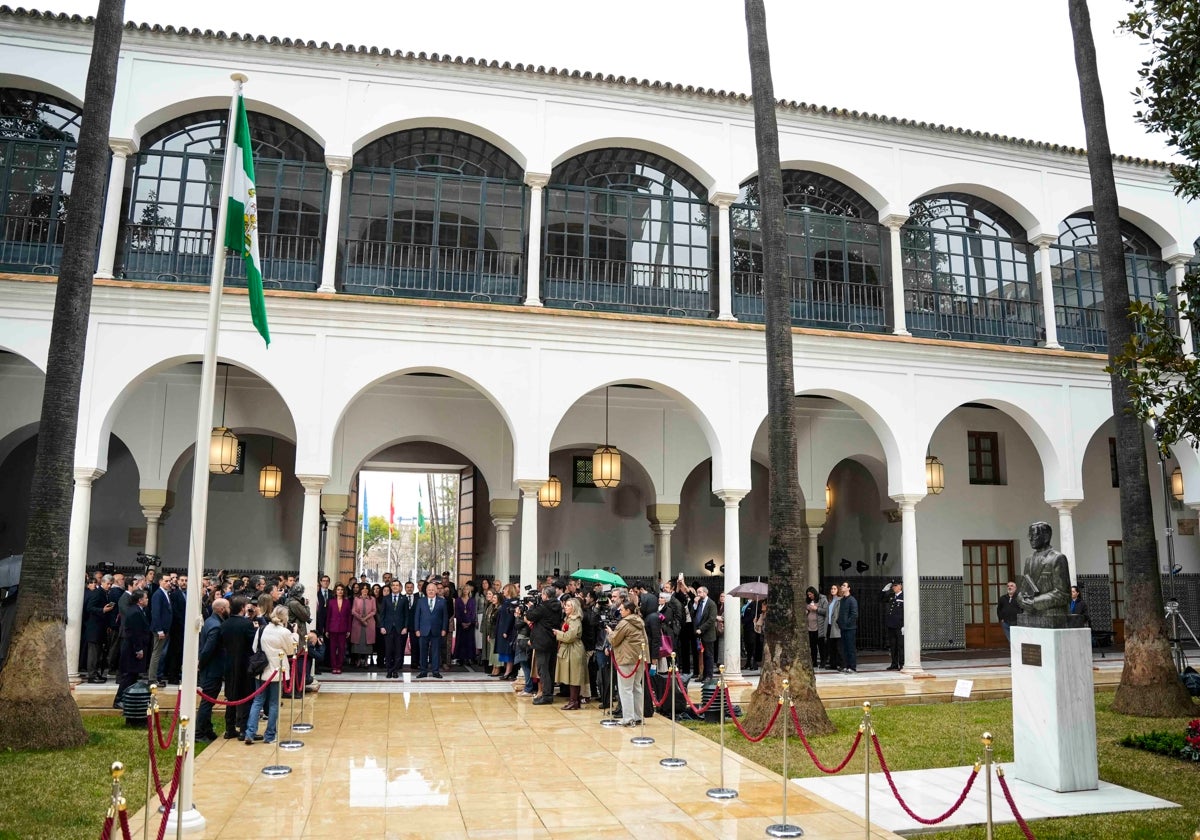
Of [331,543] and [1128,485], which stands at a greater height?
[1128,485]

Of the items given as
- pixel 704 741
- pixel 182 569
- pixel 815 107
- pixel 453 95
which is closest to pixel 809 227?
pixel 815 107

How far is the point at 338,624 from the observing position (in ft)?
51.1

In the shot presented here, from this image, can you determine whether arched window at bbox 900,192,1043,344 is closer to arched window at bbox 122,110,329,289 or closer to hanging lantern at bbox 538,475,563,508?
hanging lantern at bbox 538,475,563,508

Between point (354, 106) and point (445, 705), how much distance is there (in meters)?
9.84

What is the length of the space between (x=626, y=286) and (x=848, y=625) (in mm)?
7257

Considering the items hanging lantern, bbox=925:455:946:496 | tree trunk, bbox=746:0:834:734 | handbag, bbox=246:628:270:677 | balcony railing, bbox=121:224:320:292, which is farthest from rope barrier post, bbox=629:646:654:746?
hanging lantern, bbox=925:455:946:496

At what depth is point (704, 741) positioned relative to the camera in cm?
1065

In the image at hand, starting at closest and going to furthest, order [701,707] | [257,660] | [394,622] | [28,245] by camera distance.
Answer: [257,660] → [701,707] → [28,245] → [394,622]

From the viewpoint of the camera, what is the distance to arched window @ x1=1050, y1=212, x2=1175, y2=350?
61.6ft

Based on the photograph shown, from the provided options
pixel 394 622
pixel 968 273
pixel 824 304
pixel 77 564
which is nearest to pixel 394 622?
pixel 394 622

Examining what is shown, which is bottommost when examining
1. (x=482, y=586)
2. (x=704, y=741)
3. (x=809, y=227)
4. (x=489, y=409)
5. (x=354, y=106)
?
(x=704, y=741)

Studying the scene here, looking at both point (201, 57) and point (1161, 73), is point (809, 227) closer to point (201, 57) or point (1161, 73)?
point (1161, 73)

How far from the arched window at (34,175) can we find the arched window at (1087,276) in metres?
18.2

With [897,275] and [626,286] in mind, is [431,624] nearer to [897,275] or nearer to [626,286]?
[626,286]
